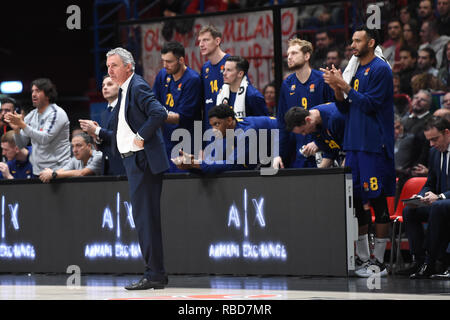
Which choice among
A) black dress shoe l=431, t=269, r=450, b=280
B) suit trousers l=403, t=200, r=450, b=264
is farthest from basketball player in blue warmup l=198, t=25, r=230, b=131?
black dress shoe l=431, t=269, r=450, b=280

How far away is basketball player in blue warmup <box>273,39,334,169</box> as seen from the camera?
9.57m

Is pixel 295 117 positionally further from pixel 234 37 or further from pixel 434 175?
pixel 234 37

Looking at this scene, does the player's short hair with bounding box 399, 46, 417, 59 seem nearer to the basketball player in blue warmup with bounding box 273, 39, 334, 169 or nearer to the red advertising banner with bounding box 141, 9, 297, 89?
the red advertising banner with bounding box 141, 9, 297, 89

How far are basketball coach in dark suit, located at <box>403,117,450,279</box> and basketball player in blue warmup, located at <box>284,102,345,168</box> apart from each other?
0.95 meters

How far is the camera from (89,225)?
9.95m

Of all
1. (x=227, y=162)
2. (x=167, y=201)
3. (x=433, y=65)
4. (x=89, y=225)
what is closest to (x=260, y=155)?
(x=227, y=162)

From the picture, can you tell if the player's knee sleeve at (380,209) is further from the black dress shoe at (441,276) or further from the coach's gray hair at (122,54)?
the coach's gray hair at (122,54)

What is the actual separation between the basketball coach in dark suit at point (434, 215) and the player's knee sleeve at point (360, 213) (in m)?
0.48

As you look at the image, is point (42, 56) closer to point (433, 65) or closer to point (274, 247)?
point (433, 65)

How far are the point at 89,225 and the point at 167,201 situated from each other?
101 cm

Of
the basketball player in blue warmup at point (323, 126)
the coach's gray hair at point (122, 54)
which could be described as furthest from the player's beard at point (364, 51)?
the coach's gray hair at point (122, 54)

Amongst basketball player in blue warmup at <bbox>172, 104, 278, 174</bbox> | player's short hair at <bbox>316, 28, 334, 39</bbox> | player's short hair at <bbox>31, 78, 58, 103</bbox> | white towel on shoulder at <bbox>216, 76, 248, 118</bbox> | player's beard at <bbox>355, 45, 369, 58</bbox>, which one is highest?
player's short hair at <bbox>316, 28, 334, 39</bbox>

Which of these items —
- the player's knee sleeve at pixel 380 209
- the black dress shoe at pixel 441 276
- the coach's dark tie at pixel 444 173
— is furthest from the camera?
the coach's dark tie at pixel 444 173

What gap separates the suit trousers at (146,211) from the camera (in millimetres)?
7992
